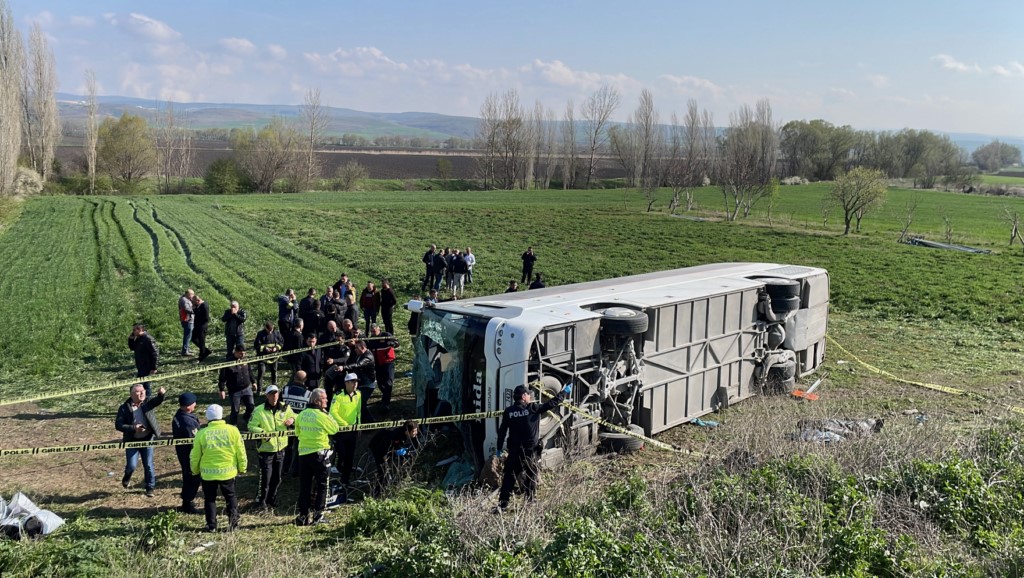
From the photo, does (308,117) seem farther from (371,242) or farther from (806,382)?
(806,382)

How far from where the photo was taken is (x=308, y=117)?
73.5 metres

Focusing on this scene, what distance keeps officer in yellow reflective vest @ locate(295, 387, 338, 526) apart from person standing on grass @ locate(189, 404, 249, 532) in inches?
26.1

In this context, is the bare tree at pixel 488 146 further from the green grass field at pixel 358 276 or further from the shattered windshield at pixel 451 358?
the shattered windshield at pixel 451 358

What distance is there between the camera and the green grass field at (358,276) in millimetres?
9711

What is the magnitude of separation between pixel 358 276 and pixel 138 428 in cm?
1668

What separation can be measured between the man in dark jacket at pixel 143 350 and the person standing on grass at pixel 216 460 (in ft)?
16.7

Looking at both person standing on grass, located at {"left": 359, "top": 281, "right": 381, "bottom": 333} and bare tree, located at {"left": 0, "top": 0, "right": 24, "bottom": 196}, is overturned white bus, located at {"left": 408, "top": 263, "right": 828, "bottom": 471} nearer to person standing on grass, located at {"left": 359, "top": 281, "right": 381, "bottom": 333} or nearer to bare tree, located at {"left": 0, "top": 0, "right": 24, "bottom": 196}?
person standing on grass, located at {"left": 359, "top": 281, "right": 381, "bottom": 333}

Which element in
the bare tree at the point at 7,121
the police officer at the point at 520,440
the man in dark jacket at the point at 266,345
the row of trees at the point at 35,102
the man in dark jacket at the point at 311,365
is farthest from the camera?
the row of trees at the point at 35,102

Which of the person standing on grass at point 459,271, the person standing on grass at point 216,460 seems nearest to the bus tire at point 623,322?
the person standing on grass at point 216,460

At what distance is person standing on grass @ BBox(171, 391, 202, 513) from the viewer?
8.30 metres

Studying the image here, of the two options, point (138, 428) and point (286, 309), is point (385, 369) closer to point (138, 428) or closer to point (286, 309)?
point (286, 309)

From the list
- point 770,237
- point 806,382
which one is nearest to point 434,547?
point 806,382

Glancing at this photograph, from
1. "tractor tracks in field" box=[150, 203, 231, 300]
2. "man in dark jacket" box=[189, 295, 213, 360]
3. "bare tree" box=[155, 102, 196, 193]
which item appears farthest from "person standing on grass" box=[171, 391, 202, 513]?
"bare tree" box=[155, 102, 196, 193]

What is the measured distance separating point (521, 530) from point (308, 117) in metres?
72.9
